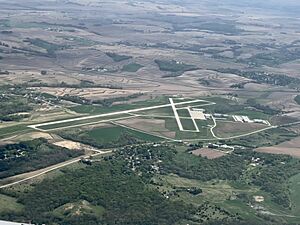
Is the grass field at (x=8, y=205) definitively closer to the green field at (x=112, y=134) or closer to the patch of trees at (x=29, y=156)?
the patch of trees at (x=29, y=156)

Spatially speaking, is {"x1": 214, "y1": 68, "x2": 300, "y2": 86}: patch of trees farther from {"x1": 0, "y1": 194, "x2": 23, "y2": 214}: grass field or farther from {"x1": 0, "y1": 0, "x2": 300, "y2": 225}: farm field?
{"x1": 0, "y1": 194, "x2": 23, "y2": 214}: grass field

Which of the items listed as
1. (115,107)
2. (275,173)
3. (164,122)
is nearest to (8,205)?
(275,173)

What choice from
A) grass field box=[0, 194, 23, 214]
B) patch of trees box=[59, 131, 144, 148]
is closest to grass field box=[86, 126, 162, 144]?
patch of trees box=[59, 131, 144, 148]

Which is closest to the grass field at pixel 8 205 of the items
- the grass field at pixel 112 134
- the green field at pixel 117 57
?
the grass field at pixel 112 134

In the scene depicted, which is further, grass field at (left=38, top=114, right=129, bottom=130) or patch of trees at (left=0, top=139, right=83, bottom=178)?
grass field at (left=38, top=114, right=129, bottom=130)

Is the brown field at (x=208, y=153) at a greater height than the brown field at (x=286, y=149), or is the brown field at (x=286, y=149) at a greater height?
the brown field at (x=208, y=153)

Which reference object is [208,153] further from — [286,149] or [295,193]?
[295,193]

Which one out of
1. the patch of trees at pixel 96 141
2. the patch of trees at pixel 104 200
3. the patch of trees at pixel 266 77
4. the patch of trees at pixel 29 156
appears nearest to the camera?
the patch of trees at pixel 104 200
